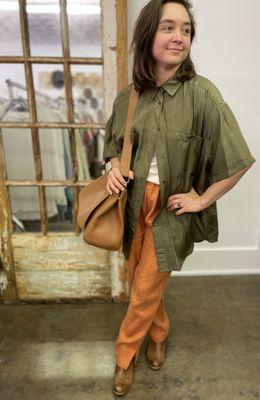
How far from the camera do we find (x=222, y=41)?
5.67 ft

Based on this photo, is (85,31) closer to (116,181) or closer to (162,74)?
(162,74)

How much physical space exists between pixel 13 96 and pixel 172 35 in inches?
37.3

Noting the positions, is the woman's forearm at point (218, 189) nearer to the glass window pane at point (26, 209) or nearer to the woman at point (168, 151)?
the woman at point (168, 151)

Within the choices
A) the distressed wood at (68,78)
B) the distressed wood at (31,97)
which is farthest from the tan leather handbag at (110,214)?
the distressed wood at (31,97)

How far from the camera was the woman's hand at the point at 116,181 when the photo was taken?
119 cm

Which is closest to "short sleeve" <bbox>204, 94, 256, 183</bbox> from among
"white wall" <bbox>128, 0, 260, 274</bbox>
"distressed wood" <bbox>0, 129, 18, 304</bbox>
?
"white wall" <bbox>128, 0, 260, 274</bbox>

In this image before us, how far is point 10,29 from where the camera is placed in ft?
5.10

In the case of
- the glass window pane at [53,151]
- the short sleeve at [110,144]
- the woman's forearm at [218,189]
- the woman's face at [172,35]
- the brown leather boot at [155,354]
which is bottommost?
the brown leather boot at [155,354]

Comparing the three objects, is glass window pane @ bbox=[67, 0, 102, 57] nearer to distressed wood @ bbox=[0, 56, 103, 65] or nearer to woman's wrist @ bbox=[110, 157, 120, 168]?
distressed wood @ bbox=[0, 56, 103, 65]

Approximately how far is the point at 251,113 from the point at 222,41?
0.40 metres

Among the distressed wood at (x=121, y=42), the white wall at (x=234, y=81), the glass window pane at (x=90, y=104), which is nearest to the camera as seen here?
the distressed wood at (x=121, y=42)

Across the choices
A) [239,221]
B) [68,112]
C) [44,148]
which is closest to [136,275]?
[68,112]

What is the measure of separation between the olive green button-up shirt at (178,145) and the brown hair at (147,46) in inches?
1.2

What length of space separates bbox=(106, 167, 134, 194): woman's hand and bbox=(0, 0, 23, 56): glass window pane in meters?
0.79
